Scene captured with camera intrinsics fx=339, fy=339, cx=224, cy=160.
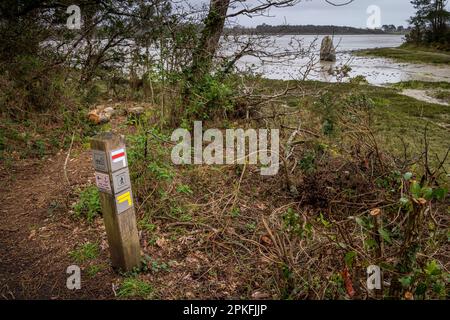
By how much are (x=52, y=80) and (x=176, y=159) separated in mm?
3359

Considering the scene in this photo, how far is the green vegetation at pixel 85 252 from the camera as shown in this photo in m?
3.36

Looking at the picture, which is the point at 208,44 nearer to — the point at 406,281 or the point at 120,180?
the point at 120,180

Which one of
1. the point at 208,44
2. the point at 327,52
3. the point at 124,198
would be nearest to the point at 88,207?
the point at 124,198

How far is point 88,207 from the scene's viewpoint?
4039mm

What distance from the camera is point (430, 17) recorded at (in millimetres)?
38719

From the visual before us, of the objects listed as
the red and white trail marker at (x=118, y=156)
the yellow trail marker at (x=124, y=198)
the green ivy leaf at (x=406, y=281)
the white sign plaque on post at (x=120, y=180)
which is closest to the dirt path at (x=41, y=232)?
the yellow trail marker at (x=124, y=198)

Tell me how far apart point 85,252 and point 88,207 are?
751mm

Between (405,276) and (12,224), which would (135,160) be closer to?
(12,224)

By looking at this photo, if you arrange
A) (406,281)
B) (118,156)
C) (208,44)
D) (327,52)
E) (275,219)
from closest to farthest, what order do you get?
(406,281)
(118,156)
(275,219)
(327,52)
(208,44)

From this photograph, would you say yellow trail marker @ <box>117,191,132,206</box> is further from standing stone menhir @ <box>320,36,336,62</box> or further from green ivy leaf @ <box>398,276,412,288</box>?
standing stone menhir @ <box>320,36,336,62</box>

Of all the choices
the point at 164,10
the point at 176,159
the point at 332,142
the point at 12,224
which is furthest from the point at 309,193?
the point at 164,10

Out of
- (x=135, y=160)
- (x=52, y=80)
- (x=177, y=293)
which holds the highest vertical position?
(x=52, y=80)

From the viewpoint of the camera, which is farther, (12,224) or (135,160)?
(135,160)
